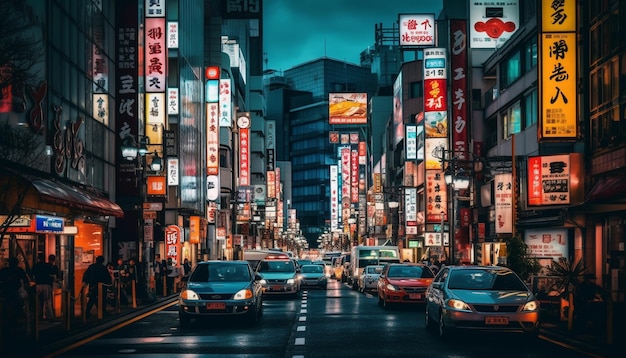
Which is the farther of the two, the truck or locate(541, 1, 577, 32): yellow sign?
the truck

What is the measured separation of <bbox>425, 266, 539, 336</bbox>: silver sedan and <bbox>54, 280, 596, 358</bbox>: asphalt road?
395 mm

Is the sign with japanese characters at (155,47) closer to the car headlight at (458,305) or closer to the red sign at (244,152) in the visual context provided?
the car headlight at (458,305)

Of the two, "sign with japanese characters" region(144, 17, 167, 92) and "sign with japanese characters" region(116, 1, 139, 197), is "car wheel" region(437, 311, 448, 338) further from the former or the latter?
"sign with japanese characters" region(144, 17, 167, 92)

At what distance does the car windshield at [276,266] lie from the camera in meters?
37.7

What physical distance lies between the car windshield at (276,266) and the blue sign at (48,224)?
13.1 meters

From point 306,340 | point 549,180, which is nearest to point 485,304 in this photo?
point 306,340

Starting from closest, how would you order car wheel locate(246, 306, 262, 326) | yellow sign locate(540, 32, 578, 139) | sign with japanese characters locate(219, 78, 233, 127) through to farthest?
car wheel locate(246, 306, 262, 326)
yellow sign locate(540, 32, 578, 139)
sign with japanese characters locate(219, 78, 233, 127)

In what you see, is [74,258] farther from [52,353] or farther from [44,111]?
[52,353]

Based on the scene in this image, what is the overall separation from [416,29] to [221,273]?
60.4 meters

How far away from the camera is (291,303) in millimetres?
33469

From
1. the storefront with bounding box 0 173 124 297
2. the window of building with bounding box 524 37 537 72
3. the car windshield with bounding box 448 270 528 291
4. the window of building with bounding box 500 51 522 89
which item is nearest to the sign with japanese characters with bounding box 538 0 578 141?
the window of building with bounding box 524 37 537 72

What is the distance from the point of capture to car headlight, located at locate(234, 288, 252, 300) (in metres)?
22.3

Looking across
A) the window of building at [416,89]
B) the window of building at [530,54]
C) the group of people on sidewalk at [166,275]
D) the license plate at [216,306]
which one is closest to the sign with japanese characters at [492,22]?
the window of building at [530,54]

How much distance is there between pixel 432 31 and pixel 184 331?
64.0 metres
